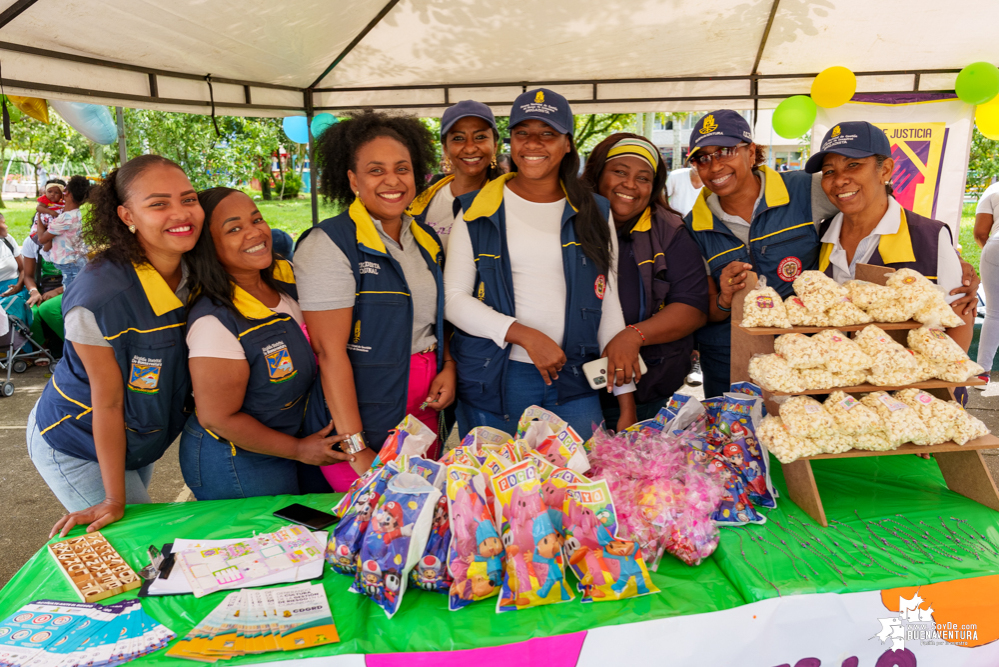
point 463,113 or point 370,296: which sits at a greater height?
point 463,113

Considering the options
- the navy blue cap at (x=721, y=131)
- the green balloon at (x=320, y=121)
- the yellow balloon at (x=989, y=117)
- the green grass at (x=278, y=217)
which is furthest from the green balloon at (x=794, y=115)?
the green grass at (x=278, y=217)

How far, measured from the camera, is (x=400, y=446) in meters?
1.74

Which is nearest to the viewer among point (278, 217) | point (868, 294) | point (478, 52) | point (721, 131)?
point (868, 294)

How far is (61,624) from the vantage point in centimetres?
140

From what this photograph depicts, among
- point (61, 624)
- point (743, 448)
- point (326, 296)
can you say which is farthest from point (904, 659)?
point (61, 624)

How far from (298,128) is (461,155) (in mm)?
3359

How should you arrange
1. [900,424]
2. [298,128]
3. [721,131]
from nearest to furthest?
[900,424], [721,131], [298,128]

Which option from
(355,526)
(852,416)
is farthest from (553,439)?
(852,416)

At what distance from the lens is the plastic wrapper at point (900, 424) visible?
1.69 metres

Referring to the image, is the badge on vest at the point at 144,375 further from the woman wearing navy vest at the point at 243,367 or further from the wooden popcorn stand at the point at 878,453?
the wooden popcorn stand at the point at 878,453

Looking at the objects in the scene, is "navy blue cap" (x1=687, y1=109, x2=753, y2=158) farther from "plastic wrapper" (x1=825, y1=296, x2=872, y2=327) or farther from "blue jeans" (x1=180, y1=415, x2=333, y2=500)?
"blue jeans" (x1=180, y1=415, x2=333, y2=500)

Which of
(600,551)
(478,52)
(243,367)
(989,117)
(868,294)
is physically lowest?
(600,551)

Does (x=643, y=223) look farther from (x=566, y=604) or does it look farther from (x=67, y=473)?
(x=67, y=473)

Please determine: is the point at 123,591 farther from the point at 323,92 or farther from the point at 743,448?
the point at 323,92
